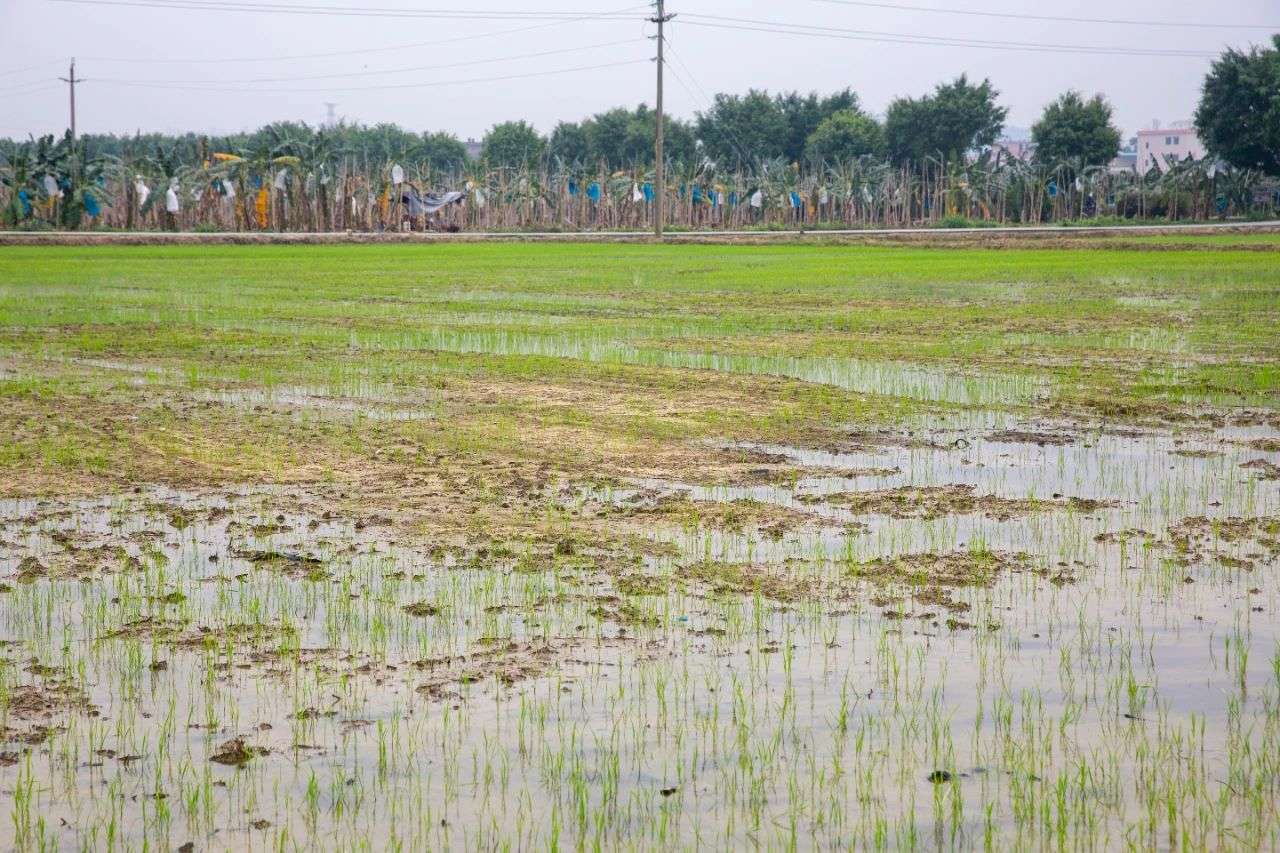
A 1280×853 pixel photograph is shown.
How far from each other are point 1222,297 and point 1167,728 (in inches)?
736

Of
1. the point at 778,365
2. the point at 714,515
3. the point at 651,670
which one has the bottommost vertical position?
the point at 651,670

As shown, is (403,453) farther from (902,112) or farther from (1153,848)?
(902,112)

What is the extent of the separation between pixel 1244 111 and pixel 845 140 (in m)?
26.7

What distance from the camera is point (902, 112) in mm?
84750

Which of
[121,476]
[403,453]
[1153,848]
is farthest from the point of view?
[403,453]

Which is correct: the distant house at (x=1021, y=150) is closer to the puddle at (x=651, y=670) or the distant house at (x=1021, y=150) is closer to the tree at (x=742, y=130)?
the tree at (x=742, y=130)

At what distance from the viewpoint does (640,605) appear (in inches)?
228

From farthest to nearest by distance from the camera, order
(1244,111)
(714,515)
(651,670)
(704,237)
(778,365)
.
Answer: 1. (1244,111)
2. (704,237)
3. (778,365)
4. (714,515)
5. (651,670)

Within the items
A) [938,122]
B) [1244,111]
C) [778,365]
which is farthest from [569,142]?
[778,365]

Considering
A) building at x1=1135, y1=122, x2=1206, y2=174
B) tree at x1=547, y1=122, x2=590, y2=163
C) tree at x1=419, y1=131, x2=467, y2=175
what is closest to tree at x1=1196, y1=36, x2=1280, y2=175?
tree at x1=547, y1=122, x2=590, y2=163

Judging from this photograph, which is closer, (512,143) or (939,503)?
(939,503)

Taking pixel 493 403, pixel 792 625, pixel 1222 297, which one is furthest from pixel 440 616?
pixel 1222 297

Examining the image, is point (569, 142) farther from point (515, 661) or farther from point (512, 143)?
point (515, 661)

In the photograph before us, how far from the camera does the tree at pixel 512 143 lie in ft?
319
